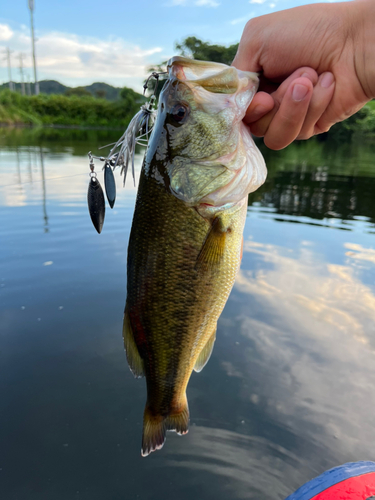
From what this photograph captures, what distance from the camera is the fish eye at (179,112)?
1581mm

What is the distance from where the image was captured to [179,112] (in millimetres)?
1591

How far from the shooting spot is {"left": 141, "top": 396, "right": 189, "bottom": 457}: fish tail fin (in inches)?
72.9

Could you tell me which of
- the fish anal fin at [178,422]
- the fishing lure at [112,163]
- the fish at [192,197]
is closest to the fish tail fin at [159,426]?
the fish anal fin at [178,422]

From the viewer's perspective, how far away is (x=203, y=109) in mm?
1558

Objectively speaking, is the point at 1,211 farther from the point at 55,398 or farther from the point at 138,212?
the point at 138,212

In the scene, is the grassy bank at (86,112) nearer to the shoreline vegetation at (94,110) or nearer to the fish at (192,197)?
the shoreline vegetation at (94,110)

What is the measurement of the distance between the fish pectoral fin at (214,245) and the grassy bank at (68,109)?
55.2m

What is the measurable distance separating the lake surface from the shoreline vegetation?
49913 millimetres

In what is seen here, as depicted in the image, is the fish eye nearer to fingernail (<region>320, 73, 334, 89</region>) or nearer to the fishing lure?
the fishing lure

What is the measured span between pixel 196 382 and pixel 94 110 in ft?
212

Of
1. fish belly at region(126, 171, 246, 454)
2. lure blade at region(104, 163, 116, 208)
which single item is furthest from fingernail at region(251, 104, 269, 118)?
lure blade at region(104, 163, 116, 208)

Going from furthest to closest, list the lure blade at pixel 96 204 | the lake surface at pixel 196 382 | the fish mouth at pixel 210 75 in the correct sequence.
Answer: the lake surface at pixel 196 382 → the lure blade at pixel 96 204 → the fish mouth at pixel 210 75

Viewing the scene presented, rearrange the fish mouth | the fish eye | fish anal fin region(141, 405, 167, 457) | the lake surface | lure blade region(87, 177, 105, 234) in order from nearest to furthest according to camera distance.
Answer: the fish mouth
the fish eye
lure blade region(87, 177, 105, 234)
fish anal fin region(141, 405, 167, 457)
the lake surface

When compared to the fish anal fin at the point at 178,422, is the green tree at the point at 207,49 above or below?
above
